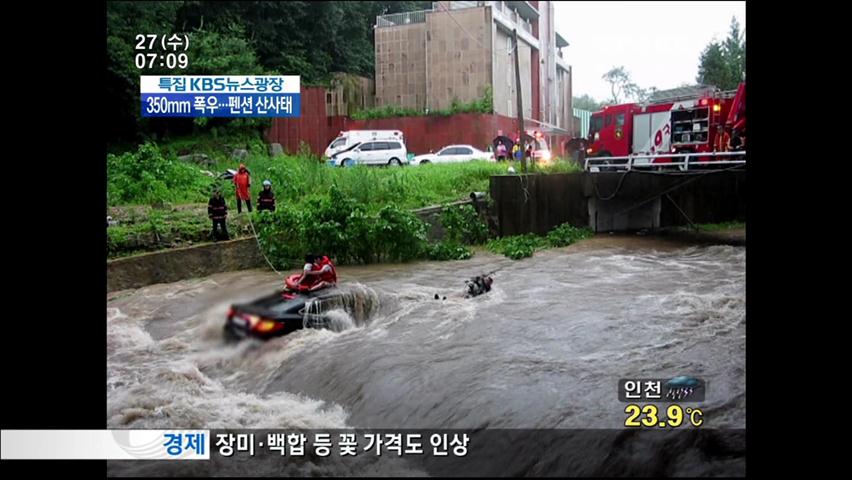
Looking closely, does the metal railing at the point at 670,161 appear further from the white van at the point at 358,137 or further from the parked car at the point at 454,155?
the white van at the point at 358,137

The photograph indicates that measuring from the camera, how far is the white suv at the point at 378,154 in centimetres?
377

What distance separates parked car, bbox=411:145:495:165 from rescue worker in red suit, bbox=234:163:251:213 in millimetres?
1018

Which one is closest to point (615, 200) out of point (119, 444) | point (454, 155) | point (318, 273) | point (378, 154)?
point (454, 155)

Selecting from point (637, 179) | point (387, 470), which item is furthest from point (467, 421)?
point (637, 179)

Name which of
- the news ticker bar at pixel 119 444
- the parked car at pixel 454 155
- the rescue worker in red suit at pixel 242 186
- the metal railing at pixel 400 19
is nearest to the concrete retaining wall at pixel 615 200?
the parked car at pixel 454 155

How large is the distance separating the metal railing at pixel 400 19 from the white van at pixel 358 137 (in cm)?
56

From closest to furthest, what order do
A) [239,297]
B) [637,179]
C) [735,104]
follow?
[239,297] < [735,104] < [637,179]

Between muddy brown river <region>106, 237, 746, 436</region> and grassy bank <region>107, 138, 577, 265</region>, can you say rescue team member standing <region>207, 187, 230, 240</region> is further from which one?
muddy brown river <region>106, 237, 746, 436</region>

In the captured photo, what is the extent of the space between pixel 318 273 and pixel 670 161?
4.24 meters

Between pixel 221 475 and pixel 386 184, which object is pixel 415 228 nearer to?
pixel 386 184

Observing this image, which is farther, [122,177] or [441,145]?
[441,145]

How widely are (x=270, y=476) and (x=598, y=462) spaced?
3.77ft

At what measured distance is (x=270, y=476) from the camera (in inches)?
91.8
